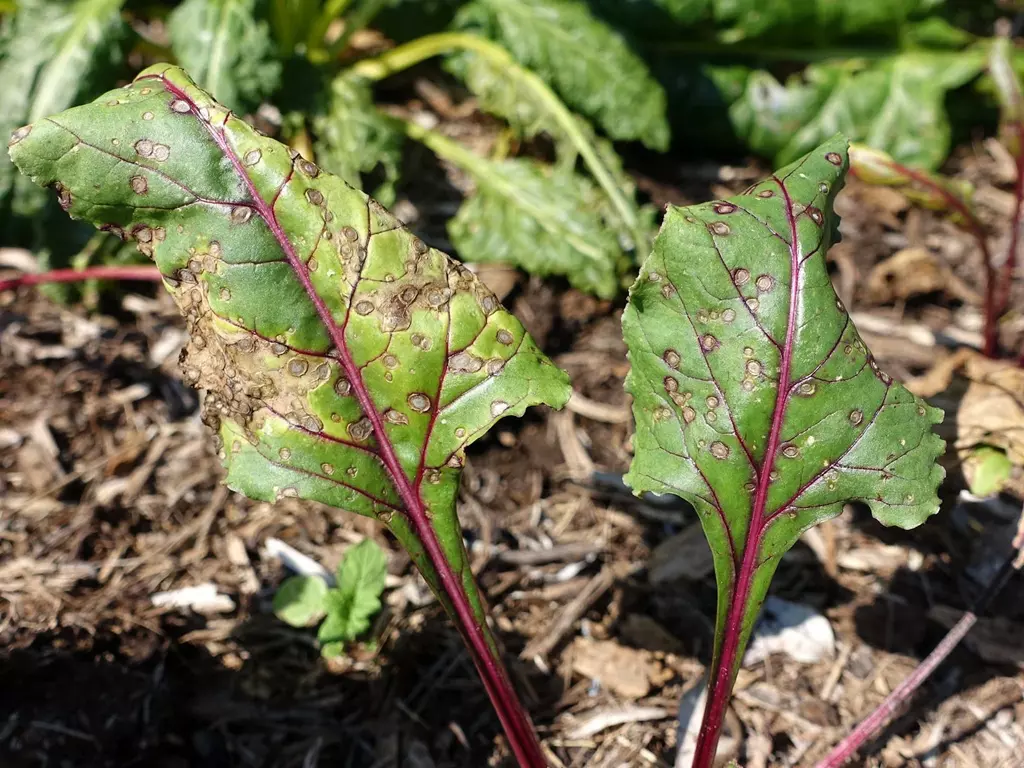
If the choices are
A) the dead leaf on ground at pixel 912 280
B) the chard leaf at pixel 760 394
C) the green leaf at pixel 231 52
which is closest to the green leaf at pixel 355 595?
the chard leaf at pixel 760 394

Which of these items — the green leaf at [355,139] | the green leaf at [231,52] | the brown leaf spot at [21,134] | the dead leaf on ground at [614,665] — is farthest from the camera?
the green leaf at [355,139]

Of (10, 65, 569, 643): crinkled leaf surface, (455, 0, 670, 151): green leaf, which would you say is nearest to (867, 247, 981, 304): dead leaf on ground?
(455, 0, 670, 151): green leaf

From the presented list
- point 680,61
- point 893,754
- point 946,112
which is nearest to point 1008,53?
point 946,112

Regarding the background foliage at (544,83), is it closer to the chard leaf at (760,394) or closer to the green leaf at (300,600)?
the chard leaf at (760,394)

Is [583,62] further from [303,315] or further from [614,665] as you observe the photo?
[614,665]

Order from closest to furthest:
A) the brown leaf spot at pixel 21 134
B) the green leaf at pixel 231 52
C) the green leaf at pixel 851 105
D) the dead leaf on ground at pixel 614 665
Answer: the brown leaf spot at pixel 21 134, the dead leaf on ground at pixel 614 665, the green leaf at pixel 231 52, the green leaf at pixel 851 105

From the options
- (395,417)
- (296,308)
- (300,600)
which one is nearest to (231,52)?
(296,308)
